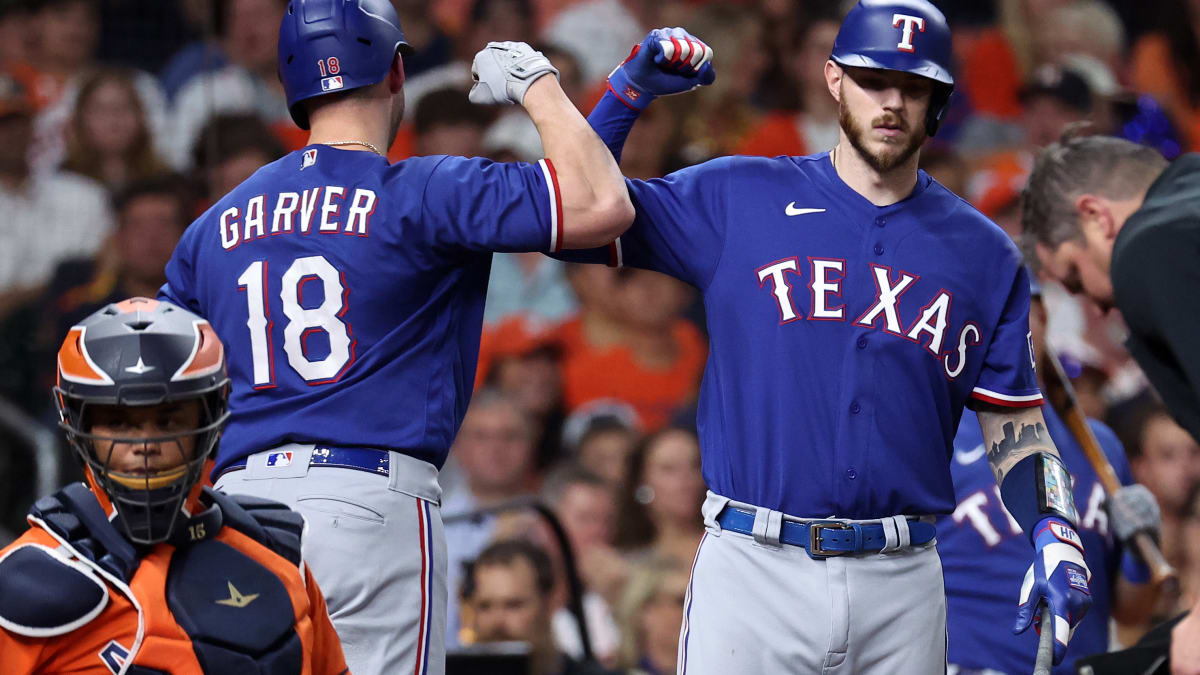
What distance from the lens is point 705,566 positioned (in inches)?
120

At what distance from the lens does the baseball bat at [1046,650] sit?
2819 millimetres

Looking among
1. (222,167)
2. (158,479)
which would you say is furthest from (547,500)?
(158,479)

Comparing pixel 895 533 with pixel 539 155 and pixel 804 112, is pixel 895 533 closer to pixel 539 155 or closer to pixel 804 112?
pixel 539 155

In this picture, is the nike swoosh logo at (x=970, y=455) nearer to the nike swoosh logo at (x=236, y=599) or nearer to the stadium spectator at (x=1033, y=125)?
the nike swoosh logo at (x=236, y=599)

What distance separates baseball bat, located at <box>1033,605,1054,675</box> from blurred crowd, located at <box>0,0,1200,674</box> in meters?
3.34

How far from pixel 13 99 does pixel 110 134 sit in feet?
1.57

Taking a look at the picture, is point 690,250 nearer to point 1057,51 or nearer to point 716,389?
point 716,389

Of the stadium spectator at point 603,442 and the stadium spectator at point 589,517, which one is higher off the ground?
the stadium spectator at point 603,442

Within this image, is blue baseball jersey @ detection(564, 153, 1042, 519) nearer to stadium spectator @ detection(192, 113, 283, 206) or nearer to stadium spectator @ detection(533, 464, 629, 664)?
stadium spectator @ detection(533, 464, 629, 664)

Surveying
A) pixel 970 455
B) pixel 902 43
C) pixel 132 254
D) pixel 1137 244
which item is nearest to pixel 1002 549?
pixel 970 455

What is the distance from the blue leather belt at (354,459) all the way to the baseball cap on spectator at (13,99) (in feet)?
15.7

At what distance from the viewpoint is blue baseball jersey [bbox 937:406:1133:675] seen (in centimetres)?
413

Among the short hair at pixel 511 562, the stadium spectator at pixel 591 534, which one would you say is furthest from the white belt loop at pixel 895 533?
the stadium spectator at pixel 591 534

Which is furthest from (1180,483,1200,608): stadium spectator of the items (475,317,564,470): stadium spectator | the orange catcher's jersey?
the orange catcher's jersey
